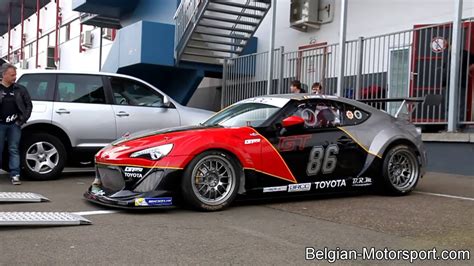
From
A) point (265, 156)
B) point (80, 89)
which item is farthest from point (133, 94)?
point (265, 156)

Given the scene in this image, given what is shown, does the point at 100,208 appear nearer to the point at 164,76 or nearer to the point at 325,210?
the point at 325,210

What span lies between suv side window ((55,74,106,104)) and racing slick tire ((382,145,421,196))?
4.65 m

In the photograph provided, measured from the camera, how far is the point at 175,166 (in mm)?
5824

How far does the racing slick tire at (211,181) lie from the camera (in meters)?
5.88

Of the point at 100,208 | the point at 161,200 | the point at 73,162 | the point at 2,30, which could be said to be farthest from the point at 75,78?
the point at 2,30

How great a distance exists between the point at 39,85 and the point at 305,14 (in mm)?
8479

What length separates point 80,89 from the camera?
29.1ft

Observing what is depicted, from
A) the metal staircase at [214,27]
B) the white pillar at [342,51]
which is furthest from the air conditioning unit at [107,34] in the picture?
the white pillar at [342,51]

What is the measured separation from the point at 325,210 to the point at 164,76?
41.6 ft

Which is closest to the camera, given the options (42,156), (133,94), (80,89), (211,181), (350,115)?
(211,181)

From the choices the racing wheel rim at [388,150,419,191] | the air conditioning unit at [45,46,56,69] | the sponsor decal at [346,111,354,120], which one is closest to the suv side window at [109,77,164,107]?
the sponsor decal at [346,111,354,120]

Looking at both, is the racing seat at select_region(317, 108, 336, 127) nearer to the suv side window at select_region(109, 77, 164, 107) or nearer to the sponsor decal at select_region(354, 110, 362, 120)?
the sponsor decal at select_region(354, 110, 362, 120)

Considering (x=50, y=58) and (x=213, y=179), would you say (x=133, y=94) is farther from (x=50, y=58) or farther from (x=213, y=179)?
(x=50, y=58)

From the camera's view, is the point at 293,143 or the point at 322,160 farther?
the point at 322,160
